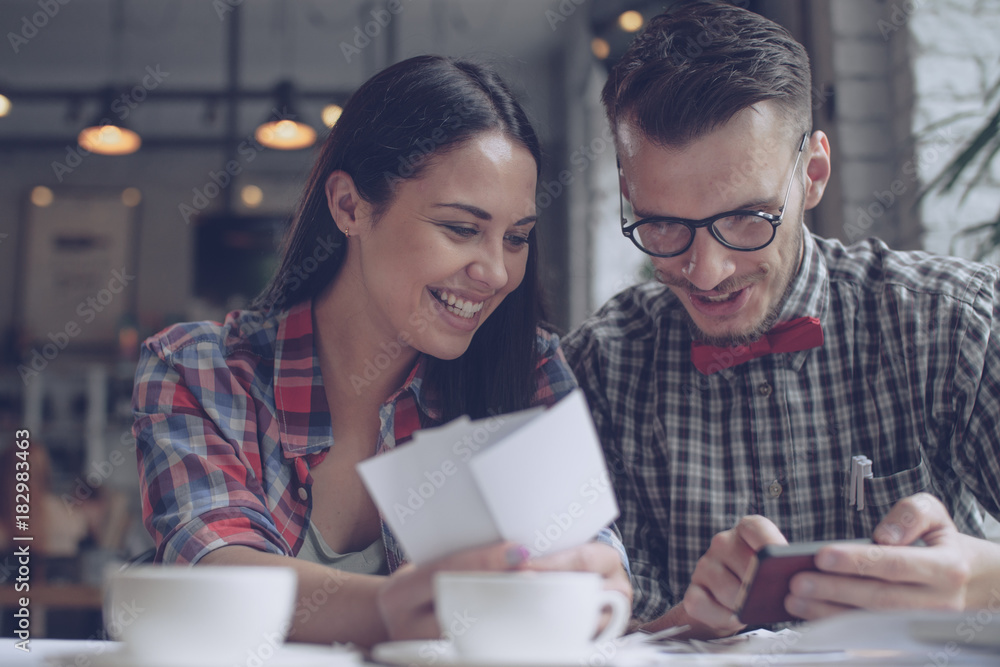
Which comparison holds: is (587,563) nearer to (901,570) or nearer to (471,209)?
(901,570)

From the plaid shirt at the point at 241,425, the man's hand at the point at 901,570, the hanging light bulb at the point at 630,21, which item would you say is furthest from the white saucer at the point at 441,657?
the hanging light bulb at the point at 630,21

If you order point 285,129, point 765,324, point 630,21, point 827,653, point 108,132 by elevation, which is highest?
point 108,132

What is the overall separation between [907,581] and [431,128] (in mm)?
957

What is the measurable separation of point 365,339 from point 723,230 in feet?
2.09

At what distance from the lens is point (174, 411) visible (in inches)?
46.9

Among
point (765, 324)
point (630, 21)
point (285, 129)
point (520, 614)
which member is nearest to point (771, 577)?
point (520, 614)

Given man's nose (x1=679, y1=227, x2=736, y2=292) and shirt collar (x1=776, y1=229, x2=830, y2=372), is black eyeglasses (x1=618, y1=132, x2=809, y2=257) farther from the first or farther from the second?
shirt collar (x1=776, y1=229, x2=830, y2=372)

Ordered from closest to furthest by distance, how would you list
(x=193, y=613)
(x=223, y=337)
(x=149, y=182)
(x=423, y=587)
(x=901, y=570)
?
(x=193, y=613)
(x=423, y=587)
(x=901, y=570)
(x=223, y=337)
(x=149, y=182)

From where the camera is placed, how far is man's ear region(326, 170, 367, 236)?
148 cm

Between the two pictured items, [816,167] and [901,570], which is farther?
[816,167]

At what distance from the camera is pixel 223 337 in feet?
4.41

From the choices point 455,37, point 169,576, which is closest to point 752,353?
point 169,576

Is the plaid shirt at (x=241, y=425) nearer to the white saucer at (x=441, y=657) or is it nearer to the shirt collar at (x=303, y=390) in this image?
the shirt collar at (x=303, y=390)

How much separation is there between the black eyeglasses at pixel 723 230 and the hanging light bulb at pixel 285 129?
3.49m
